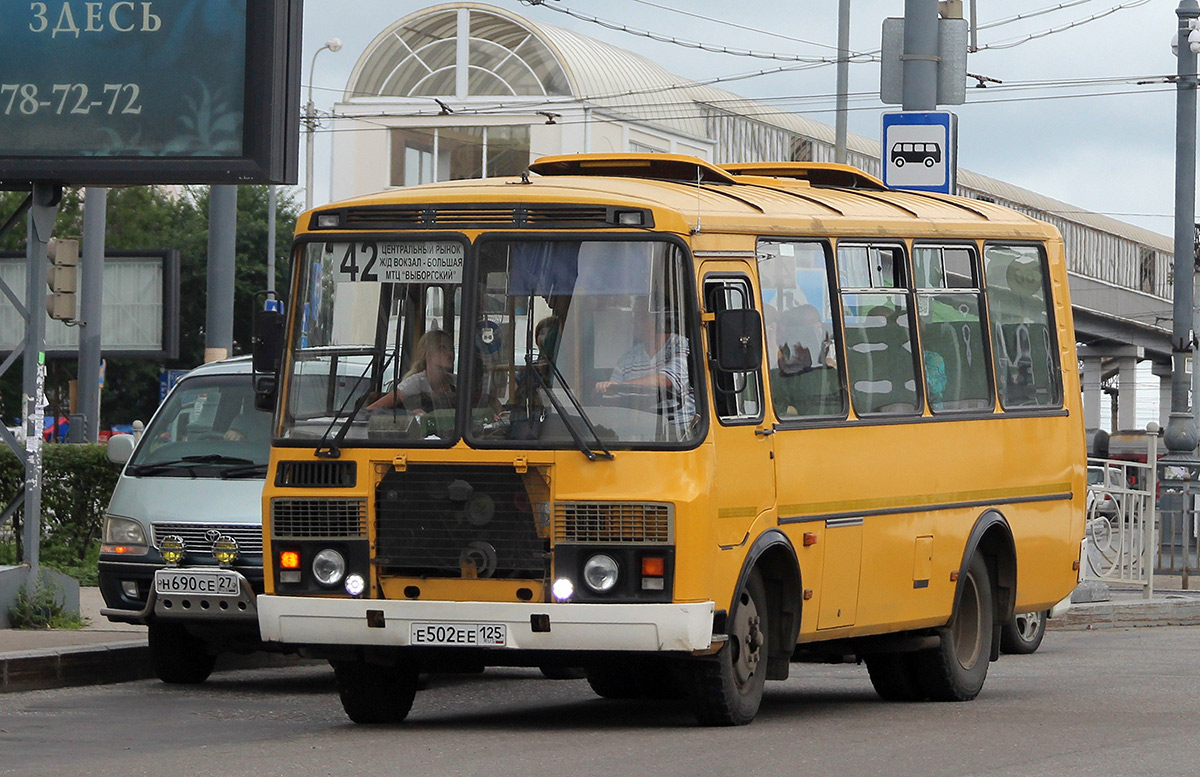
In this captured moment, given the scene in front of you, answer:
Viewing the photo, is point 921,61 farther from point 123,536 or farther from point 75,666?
point 75,666

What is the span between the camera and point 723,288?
1077cm

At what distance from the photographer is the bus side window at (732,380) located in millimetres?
10500

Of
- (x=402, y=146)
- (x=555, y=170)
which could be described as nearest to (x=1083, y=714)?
(x=555, y=170)

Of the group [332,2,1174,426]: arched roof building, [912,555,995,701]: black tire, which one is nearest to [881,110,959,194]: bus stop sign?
[912,555,995,701]: black tire

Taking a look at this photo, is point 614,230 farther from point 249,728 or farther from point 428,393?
point 249,728

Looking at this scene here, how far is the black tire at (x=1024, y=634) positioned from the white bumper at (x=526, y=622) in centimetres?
743

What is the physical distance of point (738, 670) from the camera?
424 inches

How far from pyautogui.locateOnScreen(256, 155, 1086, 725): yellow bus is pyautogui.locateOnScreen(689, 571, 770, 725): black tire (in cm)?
2

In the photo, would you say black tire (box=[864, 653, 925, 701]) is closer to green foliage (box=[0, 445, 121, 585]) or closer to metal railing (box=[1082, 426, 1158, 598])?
green foliage (box=[0, 445, 121, 585])

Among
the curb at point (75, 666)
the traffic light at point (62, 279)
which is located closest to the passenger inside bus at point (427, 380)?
the curb at point (75, 666)

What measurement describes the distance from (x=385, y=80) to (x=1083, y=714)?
39425mm

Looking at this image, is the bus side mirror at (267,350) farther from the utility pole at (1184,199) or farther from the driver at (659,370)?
the utility pole at (1184,199)

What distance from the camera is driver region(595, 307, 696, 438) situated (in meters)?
10.3

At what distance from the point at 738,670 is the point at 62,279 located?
7.95 metres
